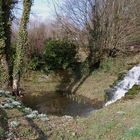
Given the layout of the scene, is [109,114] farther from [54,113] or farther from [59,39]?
[59,39]

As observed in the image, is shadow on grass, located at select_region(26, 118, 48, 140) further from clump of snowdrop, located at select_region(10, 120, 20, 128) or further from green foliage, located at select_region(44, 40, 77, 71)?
green foliage, located at select_region(44, 40, 77, 71)

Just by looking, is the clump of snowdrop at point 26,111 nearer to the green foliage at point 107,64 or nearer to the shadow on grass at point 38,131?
the shadow on grass at point 38,131

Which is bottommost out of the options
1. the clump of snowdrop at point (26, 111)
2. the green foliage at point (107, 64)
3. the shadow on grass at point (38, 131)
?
the shadow on grass at point (38, 131)

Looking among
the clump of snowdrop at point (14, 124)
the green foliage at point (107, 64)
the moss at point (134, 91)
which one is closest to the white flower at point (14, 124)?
the clump of snowdrop at point (14, 124)

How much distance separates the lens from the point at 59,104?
2003 centimetres

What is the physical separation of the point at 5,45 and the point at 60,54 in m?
5.54

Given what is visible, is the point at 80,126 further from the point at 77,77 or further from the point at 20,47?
the point at 77,77

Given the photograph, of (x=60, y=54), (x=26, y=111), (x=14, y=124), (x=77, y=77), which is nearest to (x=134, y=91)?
(x=26, y=111)

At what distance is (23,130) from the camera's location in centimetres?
1071

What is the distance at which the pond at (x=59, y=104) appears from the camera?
1788 centimetres

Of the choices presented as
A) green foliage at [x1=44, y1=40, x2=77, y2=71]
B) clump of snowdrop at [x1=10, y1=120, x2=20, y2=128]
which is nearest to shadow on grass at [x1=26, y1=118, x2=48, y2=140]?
clump of snowdrop at [x1=10, y1=120, x2=20, y2=128]

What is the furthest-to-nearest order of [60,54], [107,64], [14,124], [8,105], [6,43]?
[60,54], [107,64], [6,43], [8,105], [14,124]

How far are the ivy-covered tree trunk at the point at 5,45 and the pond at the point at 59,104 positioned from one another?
143 centimetres

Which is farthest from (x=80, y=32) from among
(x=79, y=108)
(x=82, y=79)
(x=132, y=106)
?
(x=132, y=106)
